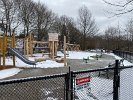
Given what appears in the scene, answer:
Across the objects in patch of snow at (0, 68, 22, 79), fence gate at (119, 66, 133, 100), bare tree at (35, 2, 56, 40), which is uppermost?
bare tree at (35, 2, 56, 40)

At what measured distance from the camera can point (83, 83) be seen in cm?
570

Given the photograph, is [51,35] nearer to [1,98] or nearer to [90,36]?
[1,98]

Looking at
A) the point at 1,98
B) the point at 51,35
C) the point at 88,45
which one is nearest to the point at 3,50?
the point at 51,35

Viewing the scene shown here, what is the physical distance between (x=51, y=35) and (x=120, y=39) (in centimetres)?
4674

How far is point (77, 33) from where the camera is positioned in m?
77.4

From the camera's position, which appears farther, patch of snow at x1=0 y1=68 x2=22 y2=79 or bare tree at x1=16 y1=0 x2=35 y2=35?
bare tree at x1=16 y1=0 x2=35 y2=35

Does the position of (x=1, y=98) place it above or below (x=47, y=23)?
below

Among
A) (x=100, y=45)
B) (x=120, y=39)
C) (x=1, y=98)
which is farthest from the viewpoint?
(x=100, y=45)

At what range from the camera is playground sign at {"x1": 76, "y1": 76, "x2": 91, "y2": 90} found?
5.62 metres

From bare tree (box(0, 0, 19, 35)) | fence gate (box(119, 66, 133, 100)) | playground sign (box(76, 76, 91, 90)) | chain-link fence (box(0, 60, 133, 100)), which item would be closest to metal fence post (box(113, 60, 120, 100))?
chain-link fence (box(0, 60, 133, 100))

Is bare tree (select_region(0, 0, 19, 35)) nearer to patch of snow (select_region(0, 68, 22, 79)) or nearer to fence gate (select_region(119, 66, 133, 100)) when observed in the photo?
patch of snow (select_region(0, 68, 22, 79))

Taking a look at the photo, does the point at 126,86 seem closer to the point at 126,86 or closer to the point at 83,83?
the point at 126,86

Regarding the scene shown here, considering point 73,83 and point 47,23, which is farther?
point 47,23

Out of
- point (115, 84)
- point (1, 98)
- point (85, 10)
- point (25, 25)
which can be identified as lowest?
point (1, 98)
